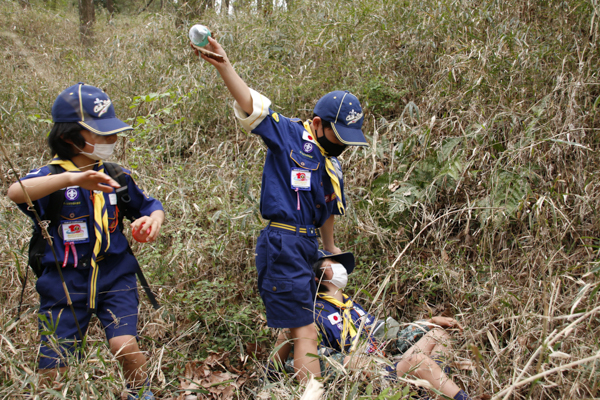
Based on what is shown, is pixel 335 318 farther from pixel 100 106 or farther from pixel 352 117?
pixel 100 106

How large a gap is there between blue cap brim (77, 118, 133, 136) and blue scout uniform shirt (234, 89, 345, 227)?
25.7 inches

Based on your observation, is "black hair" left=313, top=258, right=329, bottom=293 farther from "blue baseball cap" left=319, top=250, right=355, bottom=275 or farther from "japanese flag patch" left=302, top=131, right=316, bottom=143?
"japanese flag patch" left=302, top=131, right=316, bottom=143

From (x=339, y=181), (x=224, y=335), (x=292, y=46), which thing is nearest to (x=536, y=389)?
(x=339, y=181)

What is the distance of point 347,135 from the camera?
2225 millimetres

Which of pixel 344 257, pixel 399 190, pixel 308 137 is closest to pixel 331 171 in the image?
pixel 308 137

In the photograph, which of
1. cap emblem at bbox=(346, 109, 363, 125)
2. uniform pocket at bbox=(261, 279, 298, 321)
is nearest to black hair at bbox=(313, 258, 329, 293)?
uniform pocket at bbox=(261, 279, 298, 321)

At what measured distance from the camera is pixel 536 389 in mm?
1919

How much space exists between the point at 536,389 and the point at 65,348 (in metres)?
2.27

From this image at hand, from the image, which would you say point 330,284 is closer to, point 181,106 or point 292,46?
point 181,106

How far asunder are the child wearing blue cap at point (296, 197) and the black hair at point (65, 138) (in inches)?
31.1

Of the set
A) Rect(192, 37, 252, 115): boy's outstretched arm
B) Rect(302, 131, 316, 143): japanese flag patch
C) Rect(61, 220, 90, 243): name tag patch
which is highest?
Rect(192, 37, 252, 115): boy's outstretched arm

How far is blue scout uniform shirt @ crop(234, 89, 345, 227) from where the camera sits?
2129 mm

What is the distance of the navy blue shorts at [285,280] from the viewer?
→ 2111 mm

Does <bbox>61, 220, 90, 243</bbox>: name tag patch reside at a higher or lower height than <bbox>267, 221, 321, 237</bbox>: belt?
higher
